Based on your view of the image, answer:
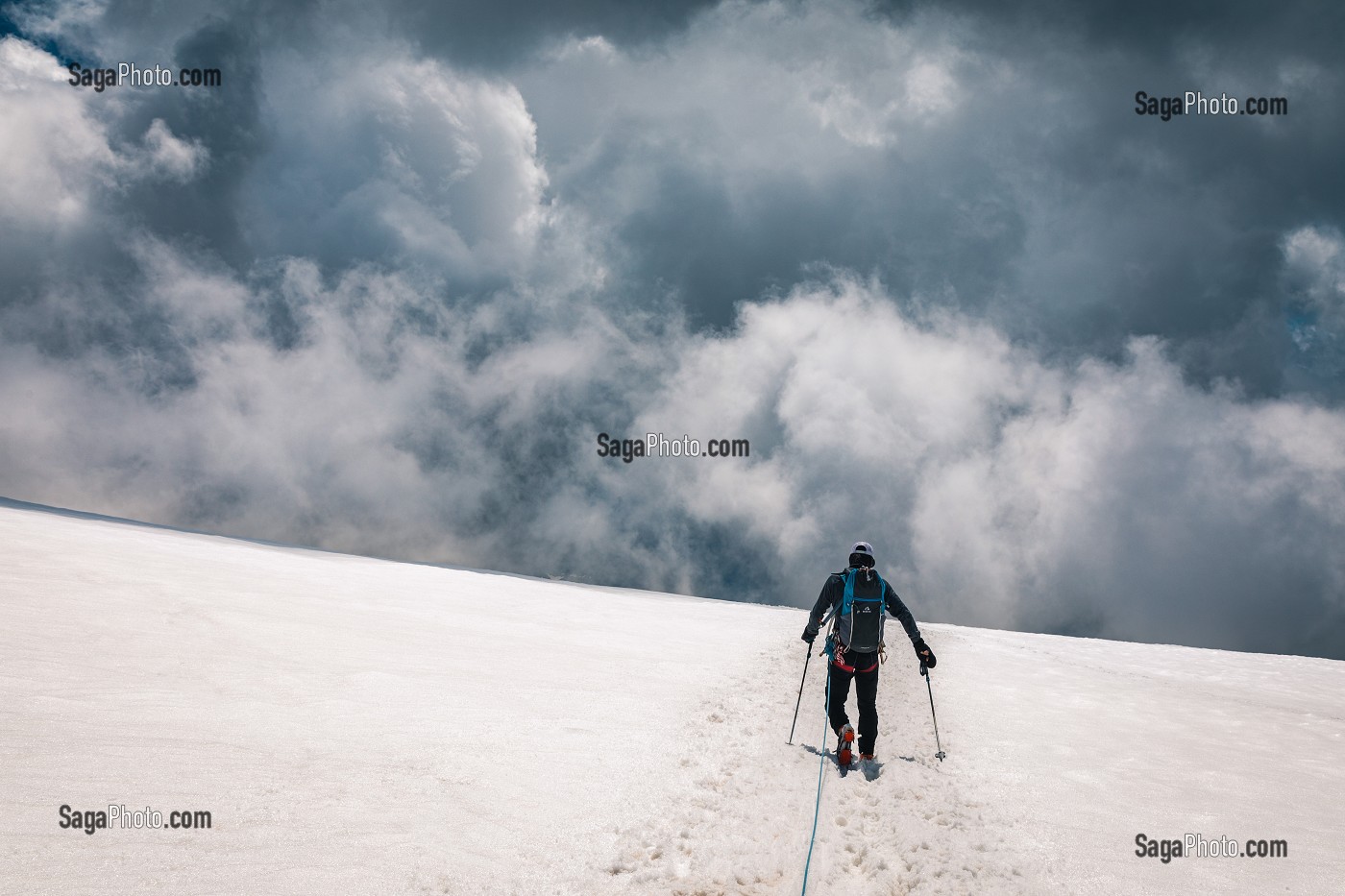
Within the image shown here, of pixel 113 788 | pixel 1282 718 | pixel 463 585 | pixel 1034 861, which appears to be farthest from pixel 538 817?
pixel 463 585

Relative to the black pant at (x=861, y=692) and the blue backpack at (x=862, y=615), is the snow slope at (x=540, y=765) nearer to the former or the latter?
the black pant at (x=861, y=692)

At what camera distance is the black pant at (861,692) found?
9430mm

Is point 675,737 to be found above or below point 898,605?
below

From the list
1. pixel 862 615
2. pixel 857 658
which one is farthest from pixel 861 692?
pixel 862 615

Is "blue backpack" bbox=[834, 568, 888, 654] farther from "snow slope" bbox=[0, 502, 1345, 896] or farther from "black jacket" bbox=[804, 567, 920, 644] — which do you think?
"snow slope" bbox=[0, 502, 1345, 896]

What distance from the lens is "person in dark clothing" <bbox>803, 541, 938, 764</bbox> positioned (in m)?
9.47

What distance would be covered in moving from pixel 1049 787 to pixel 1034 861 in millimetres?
2639

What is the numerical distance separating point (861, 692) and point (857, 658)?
1.71 ft

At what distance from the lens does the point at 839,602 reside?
10.0 meters

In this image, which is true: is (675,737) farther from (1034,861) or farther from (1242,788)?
(1242,788)

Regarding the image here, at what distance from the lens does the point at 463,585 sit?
81.0 ft

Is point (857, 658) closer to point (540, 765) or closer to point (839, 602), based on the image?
point (839, 602)

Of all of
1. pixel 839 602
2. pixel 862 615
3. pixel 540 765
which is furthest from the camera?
pixel 839 602

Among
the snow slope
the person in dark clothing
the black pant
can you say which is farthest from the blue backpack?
the snow slope
